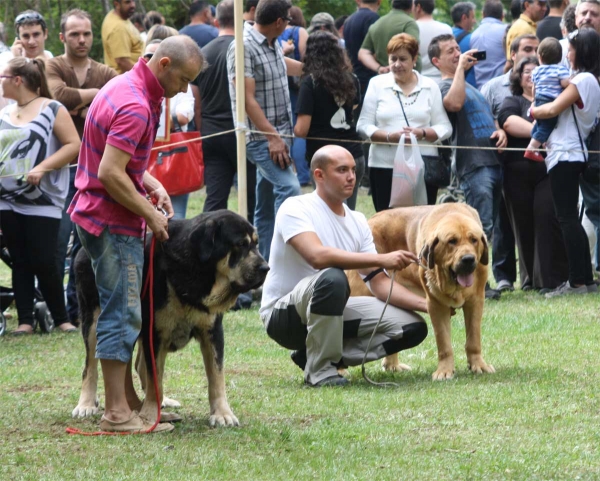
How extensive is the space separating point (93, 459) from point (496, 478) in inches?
71.0

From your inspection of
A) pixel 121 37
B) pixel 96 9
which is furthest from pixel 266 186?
pixel 96 9

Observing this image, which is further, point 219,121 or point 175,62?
point 219,121

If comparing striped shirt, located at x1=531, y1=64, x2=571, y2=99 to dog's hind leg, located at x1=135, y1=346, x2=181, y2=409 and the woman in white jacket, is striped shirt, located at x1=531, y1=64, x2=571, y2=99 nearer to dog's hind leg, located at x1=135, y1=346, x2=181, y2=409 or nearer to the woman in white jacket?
the woman in white jacket

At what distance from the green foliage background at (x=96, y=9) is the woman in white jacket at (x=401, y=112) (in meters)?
7.02

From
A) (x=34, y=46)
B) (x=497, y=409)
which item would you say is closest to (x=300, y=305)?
(x=497, y=409)

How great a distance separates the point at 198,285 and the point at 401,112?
4.82 metres

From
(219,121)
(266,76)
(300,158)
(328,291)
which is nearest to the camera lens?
(328,291)

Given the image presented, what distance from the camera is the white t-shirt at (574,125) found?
919 centimetres

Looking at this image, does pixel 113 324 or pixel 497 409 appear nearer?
pixel 113 324

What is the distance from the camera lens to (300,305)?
6.47 meters

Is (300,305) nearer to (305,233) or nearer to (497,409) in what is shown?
(305,233)

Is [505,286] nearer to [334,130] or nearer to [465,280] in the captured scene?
[334,130]

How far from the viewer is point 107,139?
4910 millimetres

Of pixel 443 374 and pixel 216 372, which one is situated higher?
pixel 216 372
